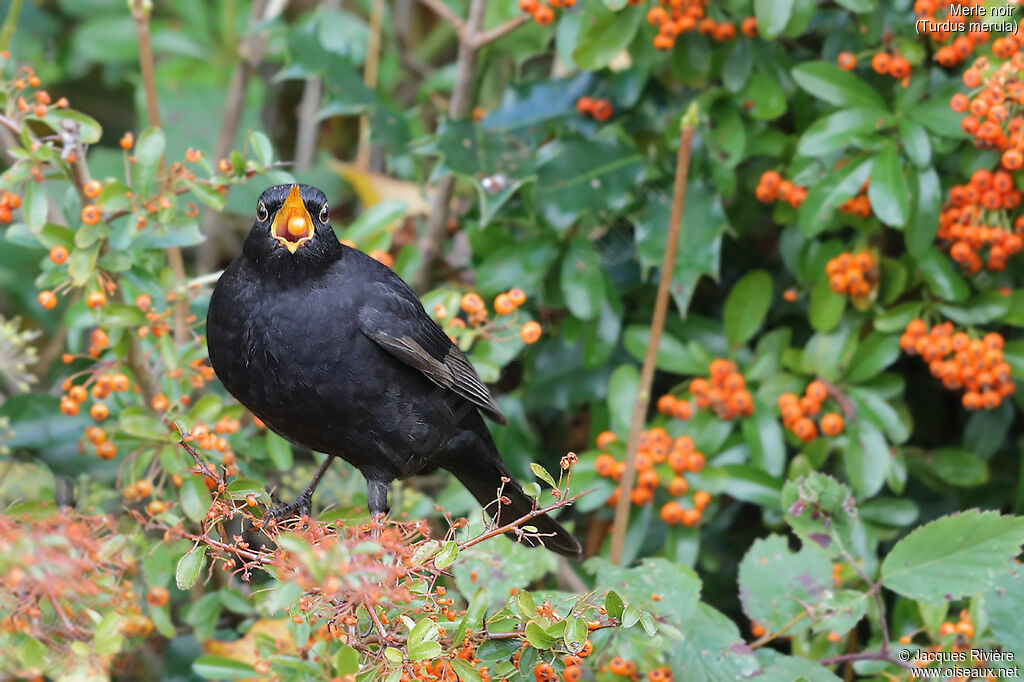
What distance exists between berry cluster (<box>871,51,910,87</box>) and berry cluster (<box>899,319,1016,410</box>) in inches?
29.1

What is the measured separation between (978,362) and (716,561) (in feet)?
3.65

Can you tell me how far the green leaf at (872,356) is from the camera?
11.3 feet

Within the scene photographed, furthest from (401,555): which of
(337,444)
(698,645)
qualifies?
(698,645)

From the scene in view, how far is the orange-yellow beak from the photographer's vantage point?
7.80 ft

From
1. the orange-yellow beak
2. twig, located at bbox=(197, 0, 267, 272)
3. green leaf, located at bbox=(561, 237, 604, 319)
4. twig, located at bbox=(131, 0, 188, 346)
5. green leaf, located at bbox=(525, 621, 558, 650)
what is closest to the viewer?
green leaf, located at bbox=(525, 621, 558, 650)

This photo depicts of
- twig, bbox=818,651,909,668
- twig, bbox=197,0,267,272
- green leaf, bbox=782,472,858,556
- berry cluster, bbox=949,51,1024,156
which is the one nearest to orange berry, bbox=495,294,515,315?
green leaf, bbox=782,472,858,556

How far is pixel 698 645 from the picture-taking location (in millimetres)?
2764

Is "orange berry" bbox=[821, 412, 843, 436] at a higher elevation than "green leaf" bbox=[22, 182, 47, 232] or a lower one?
lower

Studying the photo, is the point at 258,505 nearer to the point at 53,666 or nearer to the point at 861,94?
the point at 53,666

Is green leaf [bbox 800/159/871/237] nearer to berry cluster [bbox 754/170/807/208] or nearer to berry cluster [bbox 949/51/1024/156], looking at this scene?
berry cluster [bbox 754/170/807/208]

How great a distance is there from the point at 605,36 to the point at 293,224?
1.55 metres

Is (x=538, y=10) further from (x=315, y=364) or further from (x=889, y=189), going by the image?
(x=315, y=364)

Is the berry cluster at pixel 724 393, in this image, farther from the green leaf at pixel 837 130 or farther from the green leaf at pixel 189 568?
the green leaf at pixel 189 568

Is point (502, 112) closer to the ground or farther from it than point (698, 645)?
farther from it
